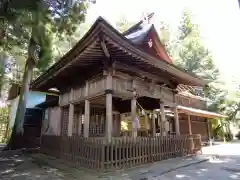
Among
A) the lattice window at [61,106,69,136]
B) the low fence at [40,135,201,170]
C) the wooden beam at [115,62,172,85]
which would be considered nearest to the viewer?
the low fence at [40,135,201,170]

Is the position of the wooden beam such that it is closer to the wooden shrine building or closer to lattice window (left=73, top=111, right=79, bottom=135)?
the wooden shrine building

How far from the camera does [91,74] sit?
798 centimetres

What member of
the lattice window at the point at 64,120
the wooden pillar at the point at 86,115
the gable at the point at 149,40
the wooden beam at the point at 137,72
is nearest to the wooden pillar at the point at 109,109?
the wooden beam at the point at 137,72

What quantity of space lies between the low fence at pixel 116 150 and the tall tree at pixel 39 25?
15.5 ft

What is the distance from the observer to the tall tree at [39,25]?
10367 millimetres

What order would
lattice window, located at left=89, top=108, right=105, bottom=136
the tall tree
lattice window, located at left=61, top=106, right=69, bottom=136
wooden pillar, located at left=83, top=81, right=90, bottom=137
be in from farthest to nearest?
lattice window, located at left=89, top=108, right=105, bottom=136 → lattice window, located at left=61, top=106, right=69, bottom=136 → the tall tree → wooden pillar, located at left=83, top=81, right=90, bottom=137

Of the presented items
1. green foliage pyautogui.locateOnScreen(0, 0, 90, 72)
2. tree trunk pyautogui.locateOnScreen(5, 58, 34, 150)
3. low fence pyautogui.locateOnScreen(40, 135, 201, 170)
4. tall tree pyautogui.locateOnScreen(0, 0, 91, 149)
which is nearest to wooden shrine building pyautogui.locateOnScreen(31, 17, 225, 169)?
low fence pyautogui.locateOnScreen(40, 135, 201, 170)

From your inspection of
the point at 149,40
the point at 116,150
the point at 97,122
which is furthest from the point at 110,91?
the point at 97,122

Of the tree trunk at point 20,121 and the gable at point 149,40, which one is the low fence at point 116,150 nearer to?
the tree trunk at point 20,121

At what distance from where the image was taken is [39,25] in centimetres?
1136

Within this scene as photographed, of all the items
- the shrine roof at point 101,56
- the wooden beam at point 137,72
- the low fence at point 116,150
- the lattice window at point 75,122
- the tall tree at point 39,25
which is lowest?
the low fence at point 116,150

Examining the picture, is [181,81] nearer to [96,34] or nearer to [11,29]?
[96,34]

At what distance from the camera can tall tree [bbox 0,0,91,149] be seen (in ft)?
34.0

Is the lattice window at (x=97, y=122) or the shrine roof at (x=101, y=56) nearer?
the shrine roof at (x=101, y=56)
